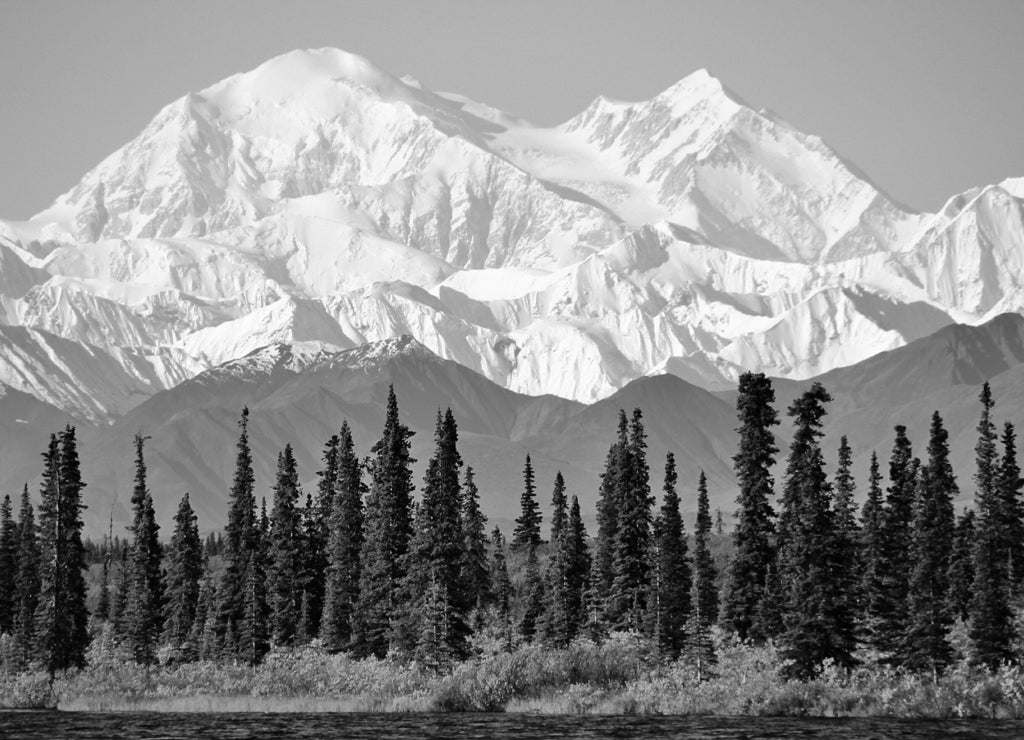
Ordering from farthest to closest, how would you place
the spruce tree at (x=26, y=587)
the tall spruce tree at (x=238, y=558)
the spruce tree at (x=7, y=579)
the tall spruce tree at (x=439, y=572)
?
the spruce tree at (x=7, y=579), the tall spruce tree at (x=238, y=558), the spruce tree at (x=26, y=587), the tall spruce tree at (x=439, y=572)

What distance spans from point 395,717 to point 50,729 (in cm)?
1559

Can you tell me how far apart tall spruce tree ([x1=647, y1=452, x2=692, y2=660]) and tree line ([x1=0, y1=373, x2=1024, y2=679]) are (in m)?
0.17

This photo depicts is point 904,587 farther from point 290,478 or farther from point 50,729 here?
point 50,729

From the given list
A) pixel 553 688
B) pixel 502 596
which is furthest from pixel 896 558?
pixel 502 596

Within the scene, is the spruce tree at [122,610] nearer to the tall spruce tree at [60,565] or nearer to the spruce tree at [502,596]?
the spruce tree at [502,596]

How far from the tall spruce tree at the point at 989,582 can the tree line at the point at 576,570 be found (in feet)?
0.47

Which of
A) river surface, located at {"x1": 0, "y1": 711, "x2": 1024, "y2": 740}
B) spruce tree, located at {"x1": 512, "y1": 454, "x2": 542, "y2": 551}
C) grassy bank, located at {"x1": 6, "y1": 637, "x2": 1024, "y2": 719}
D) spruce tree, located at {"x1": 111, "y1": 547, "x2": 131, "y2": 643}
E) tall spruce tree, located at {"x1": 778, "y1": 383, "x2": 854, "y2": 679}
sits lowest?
river surface, located at {"x1": 0, "y1": 711, "x2": 1024, "y2": 740}

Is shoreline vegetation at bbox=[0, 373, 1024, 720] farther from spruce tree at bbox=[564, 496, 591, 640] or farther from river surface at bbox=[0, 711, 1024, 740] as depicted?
river surface at bbox=[0, 711, 1024, 740]

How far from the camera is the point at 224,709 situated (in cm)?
9594

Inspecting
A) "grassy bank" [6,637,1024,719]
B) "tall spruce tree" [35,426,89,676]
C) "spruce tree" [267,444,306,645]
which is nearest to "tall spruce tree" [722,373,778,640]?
"grassy bank" [6,637,1024,719]

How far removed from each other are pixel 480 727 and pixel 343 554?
39.5 metres

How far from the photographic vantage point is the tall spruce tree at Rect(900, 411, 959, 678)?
90375 millimetres

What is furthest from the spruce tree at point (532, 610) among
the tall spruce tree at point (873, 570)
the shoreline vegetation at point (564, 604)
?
the tall spruce tree at point (873, 570)

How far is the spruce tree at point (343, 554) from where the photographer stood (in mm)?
115750
